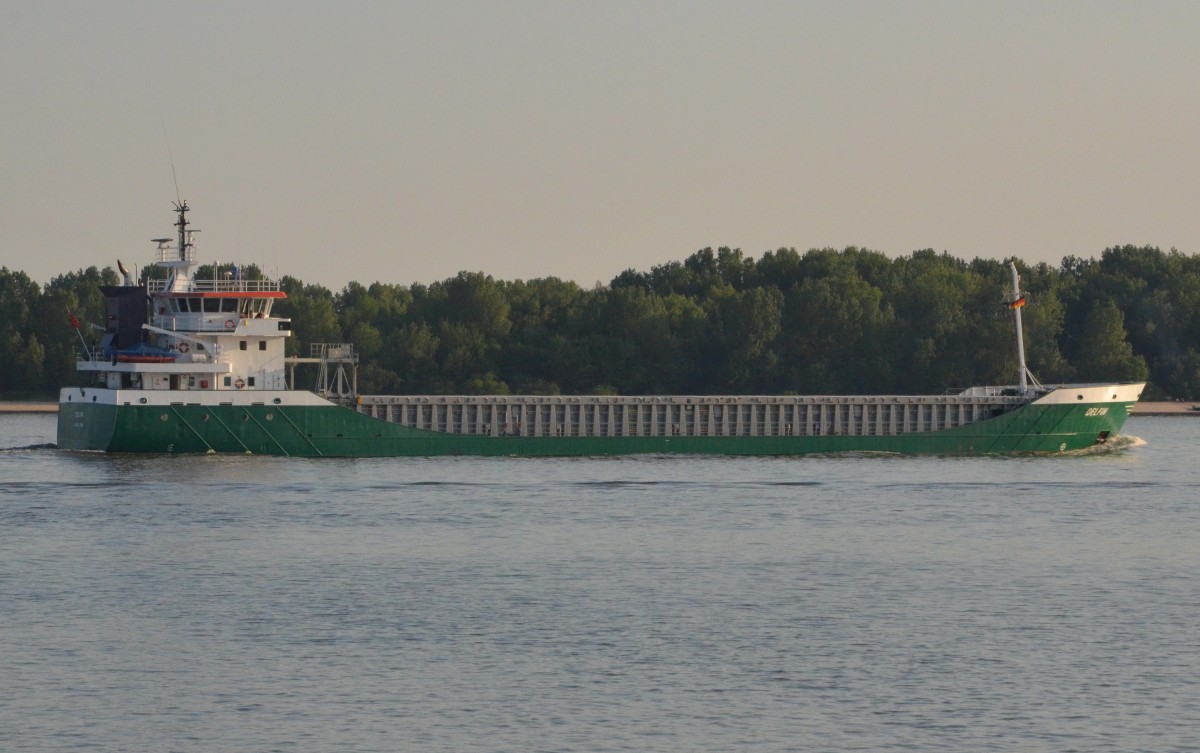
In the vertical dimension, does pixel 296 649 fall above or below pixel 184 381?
below

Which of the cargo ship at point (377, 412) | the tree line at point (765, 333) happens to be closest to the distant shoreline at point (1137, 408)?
the tree line at point (765, 333)

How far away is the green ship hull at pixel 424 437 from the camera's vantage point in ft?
259

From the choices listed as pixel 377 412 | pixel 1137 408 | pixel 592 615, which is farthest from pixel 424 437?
pixel 1137 408

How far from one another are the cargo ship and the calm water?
5.92 meters

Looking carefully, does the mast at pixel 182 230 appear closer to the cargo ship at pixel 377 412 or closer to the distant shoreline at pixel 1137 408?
the cargo ship at pixel 377 412

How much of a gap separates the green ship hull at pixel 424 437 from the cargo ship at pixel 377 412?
0.07 metres

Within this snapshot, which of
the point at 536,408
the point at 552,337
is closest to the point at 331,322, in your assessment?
the point at 552,337

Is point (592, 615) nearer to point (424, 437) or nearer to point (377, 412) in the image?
point (424, 437)

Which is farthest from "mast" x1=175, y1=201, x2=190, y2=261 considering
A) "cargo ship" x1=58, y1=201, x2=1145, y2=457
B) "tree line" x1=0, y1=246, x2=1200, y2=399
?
"tree line" x1=0, y1=246, x2=1200, y2=399

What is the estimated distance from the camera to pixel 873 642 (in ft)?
130

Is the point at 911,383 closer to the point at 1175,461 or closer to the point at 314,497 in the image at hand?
the point at 1175,461

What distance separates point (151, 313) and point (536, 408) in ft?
62.8

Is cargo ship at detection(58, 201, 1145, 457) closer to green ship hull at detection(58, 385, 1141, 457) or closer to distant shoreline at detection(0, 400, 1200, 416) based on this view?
green ship hull at detection(58, 385, 1141, 457)

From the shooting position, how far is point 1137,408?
6339 inches
